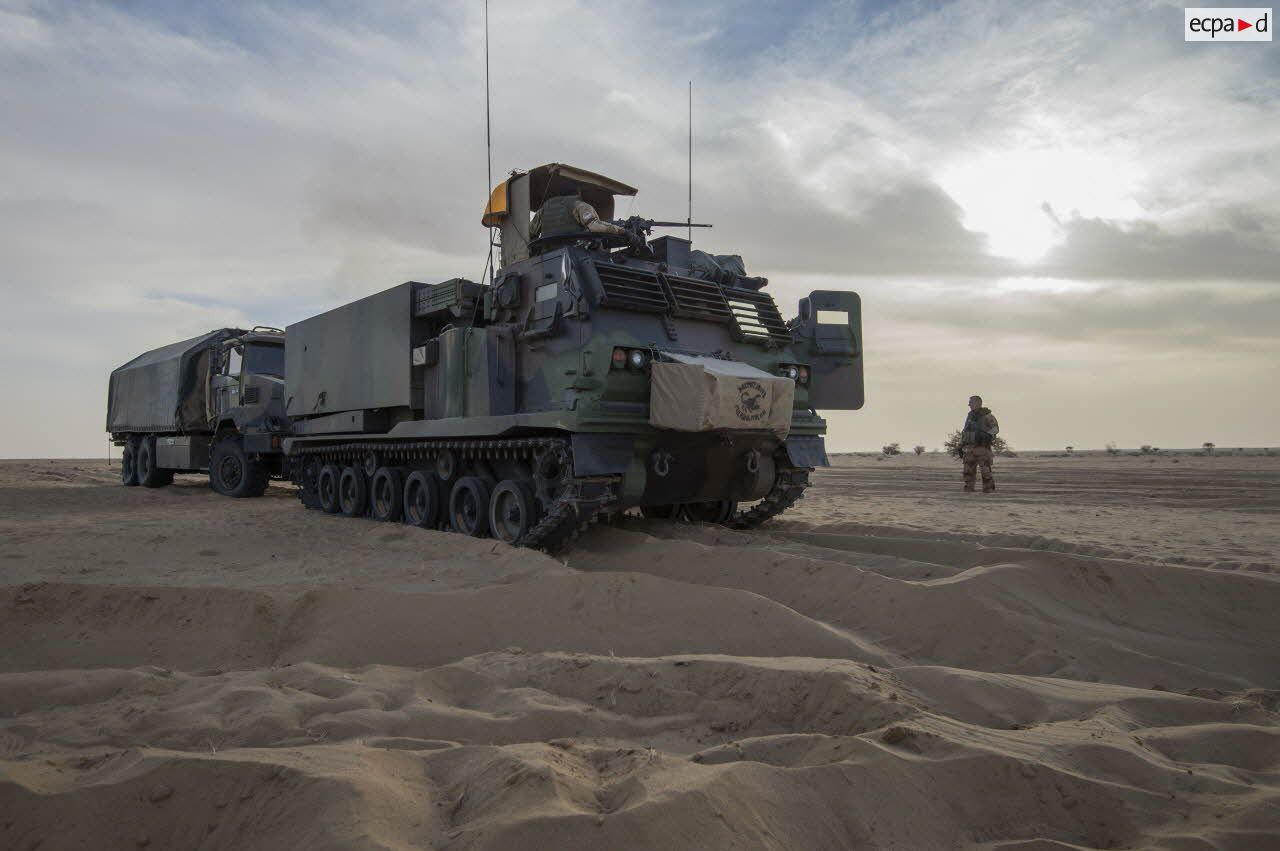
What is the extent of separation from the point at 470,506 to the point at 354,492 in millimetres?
3495

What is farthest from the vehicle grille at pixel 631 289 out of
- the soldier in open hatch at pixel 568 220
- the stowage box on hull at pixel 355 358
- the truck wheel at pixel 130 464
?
the truck wheel at pixel 130 464

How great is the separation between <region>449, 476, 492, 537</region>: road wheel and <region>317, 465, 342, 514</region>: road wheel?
3.76 meters

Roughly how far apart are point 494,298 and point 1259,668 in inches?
314

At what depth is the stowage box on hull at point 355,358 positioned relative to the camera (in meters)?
11.1

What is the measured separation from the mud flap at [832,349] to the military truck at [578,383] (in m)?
0.02

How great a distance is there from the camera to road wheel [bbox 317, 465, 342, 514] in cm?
1330

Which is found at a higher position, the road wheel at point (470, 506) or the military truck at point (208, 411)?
the military truck at point (208, 411)

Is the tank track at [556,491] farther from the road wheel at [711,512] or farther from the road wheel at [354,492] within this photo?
the road wheel at [354,492]

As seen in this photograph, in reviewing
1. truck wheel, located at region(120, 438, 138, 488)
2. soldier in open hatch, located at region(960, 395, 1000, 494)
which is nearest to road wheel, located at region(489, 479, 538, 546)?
soldier in open hatch, located at region(960, 395, 1000, 494)

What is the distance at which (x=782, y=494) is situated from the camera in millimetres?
10375

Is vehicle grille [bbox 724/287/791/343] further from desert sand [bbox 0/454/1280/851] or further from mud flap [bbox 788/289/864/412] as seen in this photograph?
desert sand [bbox 0/454/1280/851]

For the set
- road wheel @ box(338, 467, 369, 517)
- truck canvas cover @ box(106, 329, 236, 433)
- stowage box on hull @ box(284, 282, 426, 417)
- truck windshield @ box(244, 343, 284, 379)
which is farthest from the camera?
Result: truck canvas cover @ box(106, 329, 236, 433)

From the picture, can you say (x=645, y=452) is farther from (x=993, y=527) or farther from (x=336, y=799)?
(x=336, y=799)

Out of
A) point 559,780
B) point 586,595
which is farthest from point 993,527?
point 559,780
